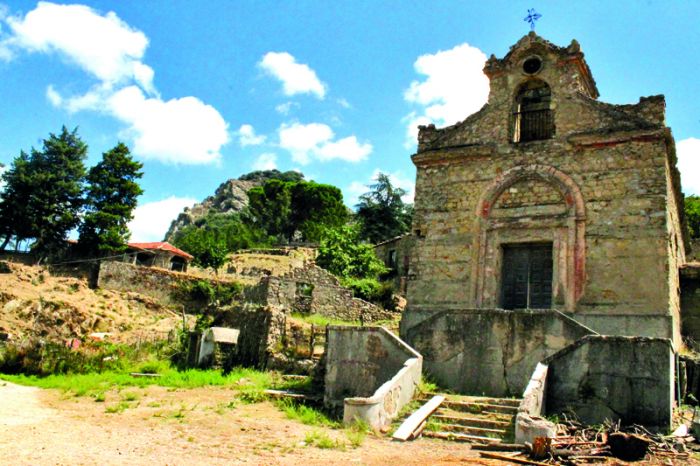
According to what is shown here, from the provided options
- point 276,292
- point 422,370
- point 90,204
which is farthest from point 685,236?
point 90,204

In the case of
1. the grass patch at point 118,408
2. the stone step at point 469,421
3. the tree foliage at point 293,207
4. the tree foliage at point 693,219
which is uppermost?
the tree foliage at point 293,207

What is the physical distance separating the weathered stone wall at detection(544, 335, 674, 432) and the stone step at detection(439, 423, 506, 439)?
1390mm

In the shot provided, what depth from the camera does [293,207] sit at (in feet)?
228

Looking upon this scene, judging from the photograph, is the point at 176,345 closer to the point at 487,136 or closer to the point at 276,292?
the point at 276,292

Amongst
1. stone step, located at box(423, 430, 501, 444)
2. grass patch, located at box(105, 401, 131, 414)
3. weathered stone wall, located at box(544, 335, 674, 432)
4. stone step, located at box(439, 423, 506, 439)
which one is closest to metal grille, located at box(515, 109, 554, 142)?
weathered stone wall, located at box(544, 335, 674, 432)

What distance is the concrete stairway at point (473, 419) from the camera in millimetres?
8898

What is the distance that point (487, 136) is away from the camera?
53.9ft

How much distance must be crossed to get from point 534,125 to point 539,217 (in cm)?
289

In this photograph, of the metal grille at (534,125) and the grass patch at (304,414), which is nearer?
the grass patch at (304,414)

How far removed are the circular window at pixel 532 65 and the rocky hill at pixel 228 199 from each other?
86671mm

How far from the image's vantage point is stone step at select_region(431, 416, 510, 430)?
927cm

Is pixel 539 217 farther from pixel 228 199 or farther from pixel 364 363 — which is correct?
pixel 228 199

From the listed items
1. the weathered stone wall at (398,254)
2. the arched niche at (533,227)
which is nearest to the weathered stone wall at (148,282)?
the weathered stone wall at (398,254)

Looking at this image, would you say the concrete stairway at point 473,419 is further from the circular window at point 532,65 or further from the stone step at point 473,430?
the circular window at point 532,65
